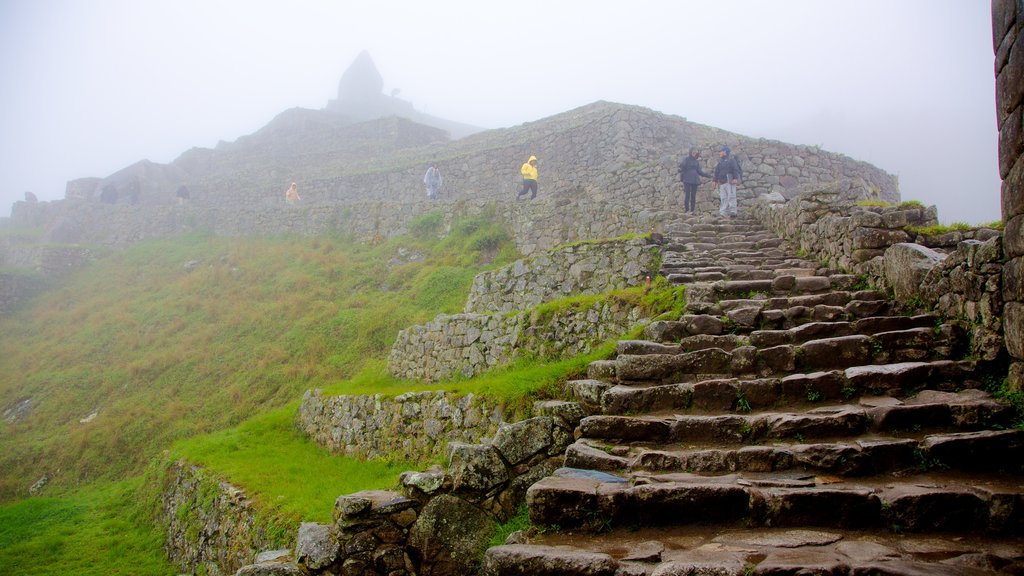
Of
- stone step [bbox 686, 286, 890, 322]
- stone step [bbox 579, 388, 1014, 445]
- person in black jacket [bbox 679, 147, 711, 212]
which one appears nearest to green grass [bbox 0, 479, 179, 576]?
stone step [bbox 579, 388, 1014, 445]

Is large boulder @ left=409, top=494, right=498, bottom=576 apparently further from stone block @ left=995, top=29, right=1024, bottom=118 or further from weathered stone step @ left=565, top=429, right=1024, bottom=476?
stone block @ left=995, top=29, right=1024, bottom=118

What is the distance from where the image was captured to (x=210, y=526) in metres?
9.66

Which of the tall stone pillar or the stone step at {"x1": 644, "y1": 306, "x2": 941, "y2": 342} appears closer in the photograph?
the tall stone pillar

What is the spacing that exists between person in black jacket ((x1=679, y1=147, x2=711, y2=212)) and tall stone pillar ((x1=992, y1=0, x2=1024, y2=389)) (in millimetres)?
11118

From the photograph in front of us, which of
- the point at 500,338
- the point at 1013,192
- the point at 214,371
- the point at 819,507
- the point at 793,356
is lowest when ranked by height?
the point at 214,371

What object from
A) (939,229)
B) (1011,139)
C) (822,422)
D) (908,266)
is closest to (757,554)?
(822,422)

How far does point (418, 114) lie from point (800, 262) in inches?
2309

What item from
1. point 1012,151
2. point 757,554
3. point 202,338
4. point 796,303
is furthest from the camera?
point 202,338

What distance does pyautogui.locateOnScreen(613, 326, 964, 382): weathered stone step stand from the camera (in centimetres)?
590

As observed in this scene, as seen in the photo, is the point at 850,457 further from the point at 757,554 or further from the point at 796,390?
the point at 757,554

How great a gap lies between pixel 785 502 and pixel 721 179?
499 inches

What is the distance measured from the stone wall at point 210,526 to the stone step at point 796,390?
15.7 feet

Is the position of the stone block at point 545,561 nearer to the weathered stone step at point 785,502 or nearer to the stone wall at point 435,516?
the weathered stone step at point 785,502

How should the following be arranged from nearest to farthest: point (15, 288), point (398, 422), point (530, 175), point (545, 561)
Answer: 1. point (545, 561)
2. point (398, 422)
3. point (530, 175)
4. point (15, 288)
